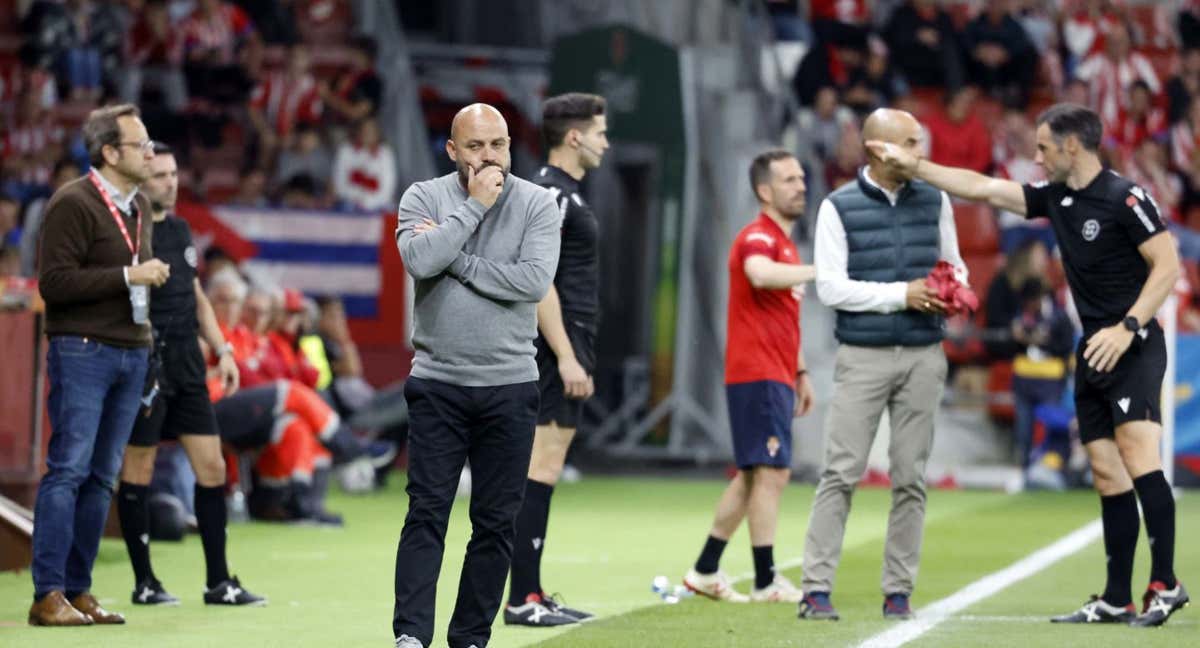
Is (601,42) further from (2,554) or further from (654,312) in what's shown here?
(2,554)

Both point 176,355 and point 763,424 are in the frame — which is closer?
point 176,355

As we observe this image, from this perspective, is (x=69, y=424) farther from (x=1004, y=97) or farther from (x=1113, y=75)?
(x=1113, y=75)

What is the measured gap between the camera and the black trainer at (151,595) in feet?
32.1

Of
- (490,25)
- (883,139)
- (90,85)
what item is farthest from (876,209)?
(490,25)

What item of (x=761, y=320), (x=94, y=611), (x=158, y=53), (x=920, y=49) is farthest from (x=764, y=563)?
(x=920, y=49)

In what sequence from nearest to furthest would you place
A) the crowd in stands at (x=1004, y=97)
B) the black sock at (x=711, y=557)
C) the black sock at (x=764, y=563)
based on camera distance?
the black sock at (x=764, y=563), the black sock at (x=711, y=557), the crowd in stands at (x=1004, y=97)

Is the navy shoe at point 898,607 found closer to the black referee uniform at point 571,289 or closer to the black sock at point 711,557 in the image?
the black sock at point 711,557

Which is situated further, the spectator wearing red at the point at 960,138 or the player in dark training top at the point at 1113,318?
the spectator wearing red at the point at 960,138

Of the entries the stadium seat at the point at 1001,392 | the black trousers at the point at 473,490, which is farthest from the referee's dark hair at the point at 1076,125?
the stadium seat at the point at 1001,392

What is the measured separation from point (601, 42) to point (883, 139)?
42.0ft

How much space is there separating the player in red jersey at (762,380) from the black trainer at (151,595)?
2450 millimetres

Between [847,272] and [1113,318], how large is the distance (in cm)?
115

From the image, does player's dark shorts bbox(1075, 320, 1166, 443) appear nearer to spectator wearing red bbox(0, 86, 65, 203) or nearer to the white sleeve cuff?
the white sleeve cuff

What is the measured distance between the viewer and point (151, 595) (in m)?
9.79
